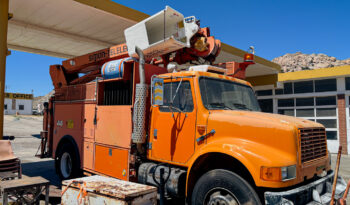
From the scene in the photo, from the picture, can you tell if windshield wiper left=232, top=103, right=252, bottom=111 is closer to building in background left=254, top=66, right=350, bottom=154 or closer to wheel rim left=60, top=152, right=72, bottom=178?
wheel rim left=60, top=152, right=72, bottom=178

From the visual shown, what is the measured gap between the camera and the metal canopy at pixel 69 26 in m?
7.78

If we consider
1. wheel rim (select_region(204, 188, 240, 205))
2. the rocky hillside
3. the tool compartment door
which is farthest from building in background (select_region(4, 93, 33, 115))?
wheel rim (select_region(204, 188, 240, 205))

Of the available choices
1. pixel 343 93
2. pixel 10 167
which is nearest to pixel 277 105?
pixel 343 93

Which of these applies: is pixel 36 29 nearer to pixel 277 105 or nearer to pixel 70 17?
pixel 70 17

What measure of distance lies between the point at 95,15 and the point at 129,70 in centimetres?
388

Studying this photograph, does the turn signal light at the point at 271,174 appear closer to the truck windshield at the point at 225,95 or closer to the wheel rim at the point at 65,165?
the truck windshield at the point at 225,95

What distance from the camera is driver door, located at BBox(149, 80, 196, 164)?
14.4 ft

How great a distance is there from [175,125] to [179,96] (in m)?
0.50

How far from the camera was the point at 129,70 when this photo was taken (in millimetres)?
5410

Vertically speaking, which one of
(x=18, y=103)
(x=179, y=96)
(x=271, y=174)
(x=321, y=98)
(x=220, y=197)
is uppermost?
(x=18, y=103)

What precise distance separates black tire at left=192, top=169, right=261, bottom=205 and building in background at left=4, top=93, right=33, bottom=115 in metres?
71.7

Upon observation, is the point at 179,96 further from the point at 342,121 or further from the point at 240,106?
the point at 342,121

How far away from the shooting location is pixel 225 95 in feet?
15.3

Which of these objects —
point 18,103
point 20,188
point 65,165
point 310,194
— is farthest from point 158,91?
point 18,103
